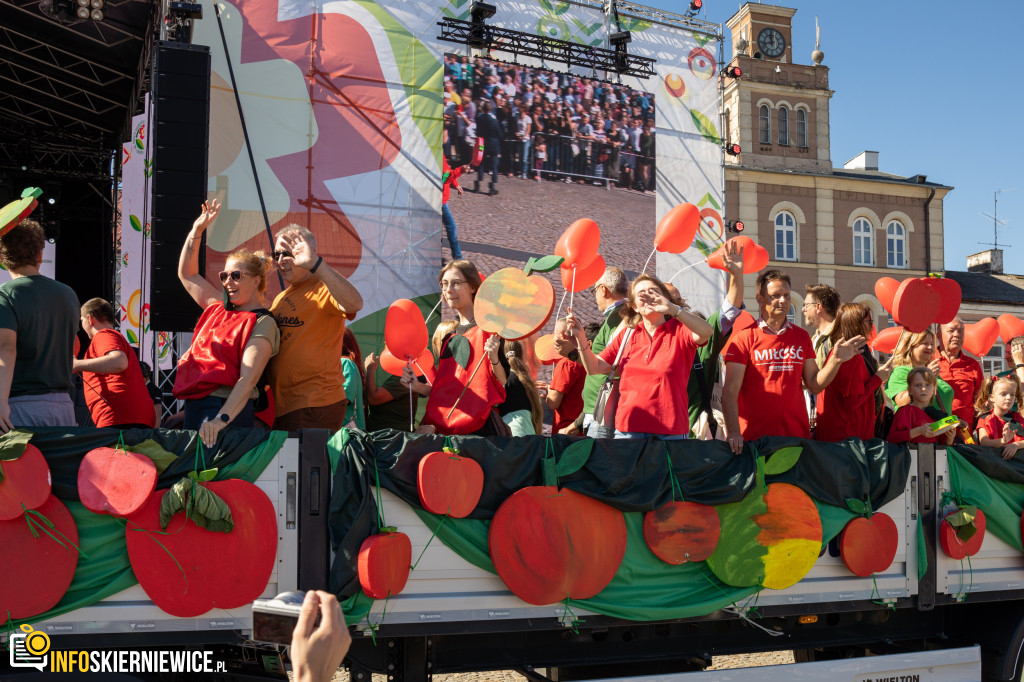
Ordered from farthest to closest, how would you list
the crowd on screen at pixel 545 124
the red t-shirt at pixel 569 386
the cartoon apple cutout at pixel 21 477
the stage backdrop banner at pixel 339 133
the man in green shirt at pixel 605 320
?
the crowd on screen at pixel 545 124
the stage backdrop banner at pixel 339 133
the red t-shirt at pixel 569 386
the man in green shirt at pixel 605 320
the cartoon apple cutout at pixel 21 477

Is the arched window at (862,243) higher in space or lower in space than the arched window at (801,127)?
lower

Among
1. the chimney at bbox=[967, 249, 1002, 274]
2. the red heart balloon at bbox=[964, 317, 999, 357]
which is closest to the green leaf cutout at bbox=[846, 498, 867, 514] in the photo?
the red heart balloon at bbox=[964, 317, 999, 357]

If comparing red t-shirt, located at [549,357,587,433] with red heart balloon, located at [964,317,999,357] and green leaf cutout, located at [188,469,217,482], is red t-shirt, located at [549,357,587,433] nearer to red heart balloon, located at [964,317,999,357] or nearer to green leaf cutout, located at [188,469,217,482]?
green leaf cutout, located at [188,469,217,482]

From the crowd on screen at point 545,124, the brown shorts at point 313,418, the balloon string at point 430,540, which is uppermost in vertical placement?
the crowd on screen at point 545,124

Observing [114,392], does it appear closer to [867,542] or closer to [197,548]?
[197,548]

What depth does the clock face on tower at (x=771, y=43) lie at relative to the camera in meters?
28.8

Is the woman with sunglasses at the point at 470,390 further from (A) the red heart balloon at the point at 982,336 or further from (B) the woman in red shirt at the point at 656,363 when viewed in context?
(A) the red heart balloon at the point at 982,336

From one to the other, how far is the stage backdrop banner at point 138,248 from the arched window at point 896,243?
24.2m

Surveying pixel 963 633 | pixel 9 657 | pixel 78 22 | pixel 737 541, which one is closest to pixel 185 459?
pixel 9 657

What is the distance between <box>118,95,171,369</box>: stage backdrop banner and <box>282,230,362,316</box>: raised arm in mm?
6218

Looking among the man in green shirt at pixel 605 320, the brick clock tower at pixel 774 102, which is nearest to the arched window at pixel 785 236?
the brick clock tower at pixel 774 102

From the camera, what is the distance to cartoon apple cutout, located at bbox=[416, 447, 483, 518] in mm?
3211

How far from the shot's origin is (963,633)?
4562 mm

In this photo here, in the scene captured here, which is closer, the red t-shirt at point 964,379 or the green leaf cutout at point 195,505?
the green leaf cutout at point 195,505
